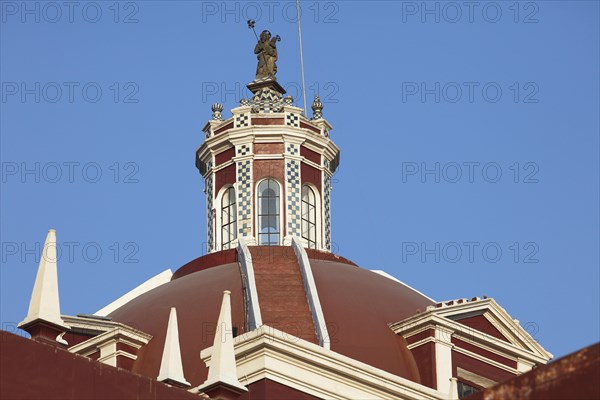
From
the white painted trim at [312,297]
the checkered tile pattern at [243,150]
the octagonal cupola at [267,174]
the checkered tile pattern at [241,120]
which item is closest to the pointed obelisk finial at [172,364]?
the white painted trim at [312,297]

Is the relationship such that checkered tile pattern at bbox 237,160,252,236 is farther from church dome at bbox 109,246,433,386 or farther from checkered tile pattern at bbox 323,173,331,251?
church dome at bbox 109,246,433,386

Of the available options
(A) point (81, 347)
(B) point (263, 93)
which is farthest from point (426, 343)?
(B) point (263, 93)

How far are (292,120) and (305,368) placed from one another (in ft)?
36.8

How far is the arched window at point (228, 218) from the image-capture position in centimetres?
4609

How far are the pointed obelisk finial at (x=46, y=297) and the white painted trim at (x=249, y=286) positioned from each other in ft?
27.8

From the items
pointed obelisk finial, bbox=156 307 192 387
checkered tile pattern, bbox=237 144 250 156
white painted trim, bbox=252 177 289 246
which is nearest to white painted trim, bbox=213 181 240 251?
white painted trim, bbox=252 177 289 246

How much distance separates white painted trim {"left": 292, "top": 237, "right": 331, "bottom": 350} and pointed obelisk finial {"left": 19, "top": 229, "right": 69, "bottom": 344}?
880 centimetres

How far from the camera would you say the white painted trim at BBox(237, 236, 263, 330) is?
126 ft

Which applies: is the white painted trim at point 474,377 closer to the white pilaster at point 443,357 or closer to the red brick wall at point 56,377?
the white pilaster at point 443,357

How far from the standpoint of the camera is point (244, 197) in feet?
152

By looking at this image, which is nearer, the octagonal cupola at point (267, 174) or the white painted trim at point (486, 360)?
the white painted trim at point (486, 360)

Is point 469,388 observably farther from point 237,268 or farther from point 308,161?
point 308,161

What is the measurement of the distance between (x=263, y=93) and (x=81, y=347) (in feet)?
33.9

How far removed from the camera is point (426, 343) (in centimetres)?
3997
